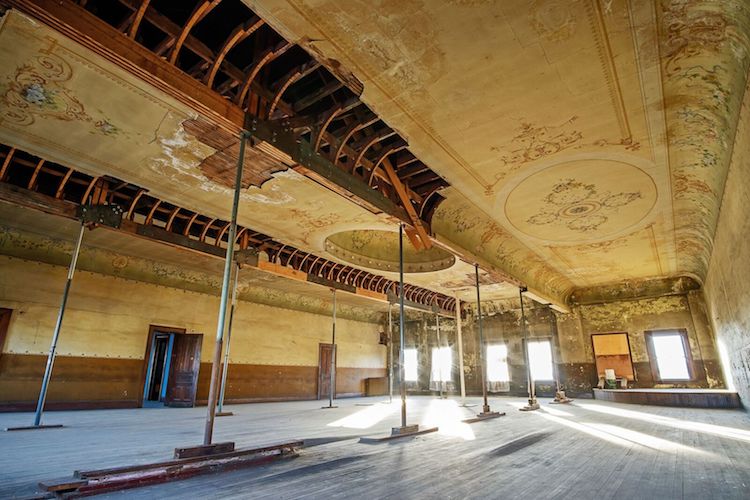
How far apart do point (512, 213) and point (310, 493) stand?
25.8 ft

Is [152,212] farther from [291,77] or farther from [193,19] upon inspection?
[193,19]

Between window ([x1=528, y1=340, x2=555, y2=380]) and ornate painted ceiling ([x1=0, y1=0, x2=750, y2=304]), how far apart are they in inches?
387

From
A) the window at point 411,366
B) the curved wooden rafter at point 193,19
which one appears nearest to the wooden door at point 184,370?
the curved wooden rafter at point 193,19

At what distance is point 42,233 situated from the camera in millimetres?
9359

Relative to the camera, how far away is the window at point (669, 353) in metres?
15.1

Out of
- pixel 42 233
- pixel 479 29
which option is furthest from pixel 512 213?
pixel 42 233

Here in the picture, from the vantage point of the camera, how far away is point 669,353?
1562 centimetres

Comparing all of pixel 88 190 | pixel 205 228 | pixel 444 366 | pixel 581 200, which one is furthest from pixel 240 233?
pixel 444 366

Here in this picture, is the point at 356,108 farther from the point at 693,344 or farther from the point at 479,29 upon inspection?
the point at 693,344

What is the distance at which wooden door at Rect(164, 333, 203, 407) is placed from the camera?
11984mm

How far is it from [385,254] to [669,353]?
41.1 ft

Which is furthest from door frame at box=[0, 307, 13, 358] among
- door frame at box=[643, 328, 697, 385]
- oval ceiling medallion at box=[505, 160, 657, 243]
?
door frame at box=[643, 328, 697, 385]

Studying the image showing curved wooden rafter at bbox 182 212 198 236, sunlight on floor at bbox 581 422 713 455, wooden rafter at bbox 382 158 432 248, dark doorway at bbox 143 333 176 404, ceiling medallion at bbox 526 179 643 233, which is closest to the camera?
sunlight on floor at bbox 581 422 713 455

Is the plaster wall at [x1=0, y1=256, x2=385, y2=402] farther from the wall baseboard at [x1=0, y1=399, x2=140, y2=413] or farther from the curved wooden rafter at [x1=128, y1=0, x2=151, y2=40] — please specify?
the curved wooden rafter at [x1=128, y1=0, x2=151, y2=40]
